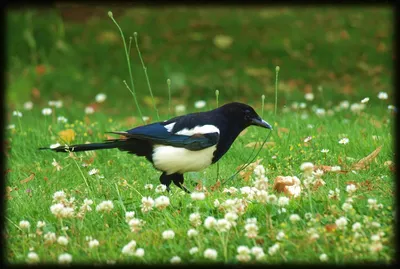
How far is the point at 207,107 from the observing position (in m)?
8.64

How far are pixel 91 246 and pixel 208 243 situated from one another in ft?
2.07

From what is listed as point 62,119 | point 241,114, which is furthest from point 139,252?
point 62,119

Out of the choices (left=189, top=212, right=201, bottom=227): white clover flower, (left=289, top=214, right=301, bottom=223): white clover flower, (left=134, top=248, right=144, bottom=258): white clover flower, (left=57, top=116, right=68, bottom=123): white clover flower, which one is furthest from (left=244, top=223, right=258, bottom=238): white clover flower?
(left=57, top=116, right=68, bottom=123): white clover flower

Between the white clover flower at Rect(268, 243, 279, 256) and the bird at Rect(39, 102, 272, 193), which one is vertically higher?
the bird at Rect(39, 102, 272, 193)

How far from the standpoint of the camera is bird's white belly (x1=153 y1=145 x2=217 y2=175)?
16.4 ft

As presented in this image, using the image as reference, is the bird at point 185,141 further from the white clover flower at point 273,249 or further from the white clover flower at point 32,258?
the white clover flower at point 273,249

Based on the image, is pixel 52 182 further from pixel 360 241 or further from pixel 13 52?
pixel 13 52

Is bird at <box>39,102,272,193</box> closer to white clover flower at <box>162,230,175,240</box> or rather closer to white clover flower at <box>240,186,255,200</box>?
white clover flower at <box>240,186,255,200</box>

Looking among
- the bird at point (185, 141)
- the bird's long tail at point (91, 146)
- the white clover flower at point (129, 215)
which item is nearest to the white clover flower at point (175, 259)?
the white clover flower at point (129, 215)

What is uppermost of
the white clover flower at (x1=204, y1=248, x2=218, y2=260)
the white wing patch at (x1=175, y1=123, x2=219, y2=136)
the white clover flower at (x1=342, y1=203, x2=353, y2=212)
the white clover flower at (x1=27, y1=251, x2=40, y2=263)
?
the white wing patch at (x1=175, y1=123, x2=219, y2=136)

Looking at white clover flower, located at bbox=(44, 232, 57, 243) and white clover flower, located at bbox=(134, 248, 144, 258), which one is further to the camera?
white clover flower, located at bbox=(44, 232, 57, 243)

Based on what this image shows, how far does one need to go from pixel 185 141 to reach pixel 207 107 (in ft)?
12.0

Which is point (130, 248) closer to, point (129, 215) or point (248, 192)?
point (129, 215)

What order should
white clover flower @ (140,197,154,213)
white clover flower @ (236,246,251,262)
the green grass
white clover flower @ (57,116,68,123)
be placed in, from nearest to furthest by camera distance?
white clover flower @ (236,246,251,262)
the green grass
white clover flower @ (140,197,154,213)
white clover flower @ (57,116,68,123)
